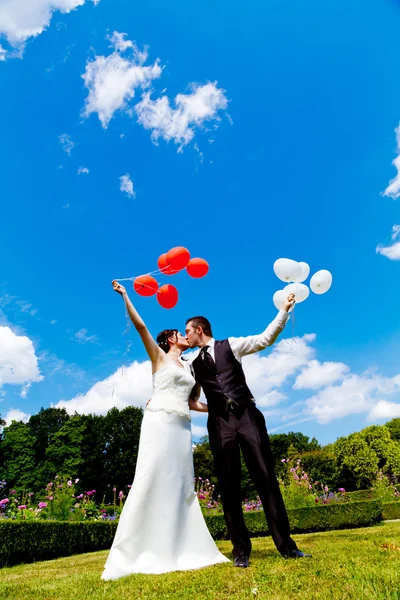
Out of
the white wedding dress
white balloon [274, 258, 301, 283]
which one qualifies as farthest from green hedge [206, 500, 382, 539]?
white balloon [274, 258, 301, 283]

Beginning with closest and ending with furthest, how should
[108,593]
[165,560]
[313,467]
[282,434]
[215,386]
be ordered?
1. [108,593]
2. [165,560]
3. [215,386]
4. [313,467]
5. [282,434]

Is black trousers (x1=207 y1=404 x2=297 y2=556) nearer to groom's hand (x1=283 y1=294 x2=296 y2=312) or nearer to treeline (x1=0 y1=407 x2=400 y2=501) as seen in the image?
groom's hand (x1=283 y1=294 x2=296 y2=312)

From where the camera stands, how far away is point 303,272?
4980mm

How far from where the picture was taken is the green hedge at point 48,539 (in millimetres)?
7655

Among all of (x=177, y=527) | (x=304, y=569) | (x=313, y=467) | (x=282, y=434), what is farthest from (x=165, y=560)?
(x=282, y=434)

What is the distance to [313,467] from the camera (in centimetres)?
3403

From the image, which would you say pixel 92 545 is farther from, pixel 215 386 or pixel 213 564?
pixel 215 386

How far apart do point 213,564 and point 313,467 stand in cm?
3321

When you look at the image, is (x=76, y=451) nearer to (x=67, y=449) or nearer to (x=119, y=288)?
(x=67, y=449)

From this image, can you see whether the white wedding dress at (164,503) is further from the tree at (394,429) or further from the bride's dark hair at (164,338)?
the tree at (394,429)

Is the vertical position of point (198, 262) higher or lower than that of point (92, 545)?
higher

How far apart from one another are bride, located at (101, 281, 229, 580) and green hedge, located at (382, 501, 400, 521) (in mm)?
13327

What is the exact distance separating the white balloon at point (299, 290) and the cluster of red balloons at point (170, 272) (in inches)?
41.4

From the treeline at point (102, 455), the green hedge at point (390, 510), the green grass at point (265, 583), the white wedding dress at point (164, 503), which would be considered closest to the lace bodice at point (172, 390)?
the white wedding dress at point (164, 503)
